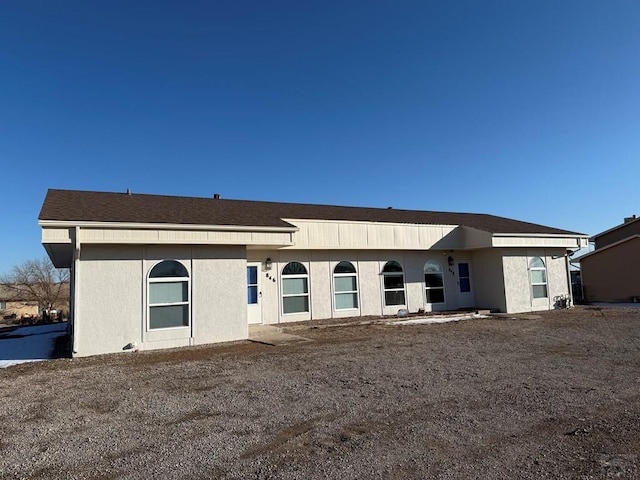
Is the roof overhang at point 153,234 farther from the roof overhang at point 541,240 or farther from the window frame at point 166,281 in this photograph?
the roof overhang at point 541,240

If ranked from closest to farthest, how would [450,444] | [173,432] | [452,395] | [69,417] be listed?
1. [450,444]
2. [173,432]
3. [69,417]
4. [452,395]

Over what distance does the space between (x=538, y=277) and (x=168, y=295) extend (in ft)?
48.4

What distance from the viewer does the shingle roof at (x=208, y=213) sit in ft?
35.1

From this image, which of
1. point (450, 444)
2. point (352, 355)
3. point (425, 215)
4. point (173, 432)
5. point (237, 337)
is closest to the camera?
point (450, 444)

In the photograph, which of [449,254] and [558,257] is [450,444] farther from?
[558,257]

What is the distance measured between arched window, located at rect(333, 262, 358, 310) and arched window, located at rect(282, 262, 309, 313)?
3.86ft

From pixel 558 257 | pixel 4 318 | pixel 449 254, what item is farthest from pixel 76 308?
pixel 4 318

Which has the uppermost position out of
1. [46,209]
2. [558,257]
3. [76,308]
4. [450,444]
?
[46,209]

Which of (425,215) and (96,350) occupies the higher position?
(425,215)

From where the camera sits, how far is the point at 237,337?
1149 cm

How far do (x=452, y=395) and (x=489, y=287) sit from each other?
1266cm

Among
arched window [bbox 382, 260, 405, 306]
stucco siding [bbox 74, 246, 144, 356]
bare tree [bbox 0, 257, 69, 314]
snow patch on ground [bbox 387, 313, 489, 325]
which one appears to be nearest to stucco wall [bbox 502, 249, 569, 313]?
snow patch on ground [bbox 387, 313, 489, 325]

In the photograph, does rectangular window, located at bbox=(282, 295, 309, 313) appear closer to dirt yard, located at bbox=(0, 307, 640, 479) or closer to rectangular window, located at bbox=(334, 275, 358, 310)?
rectangular window, located at bbox=(334, 275, 358, 310)

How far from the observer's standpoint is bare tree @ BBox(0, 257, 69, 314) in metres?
47.0
